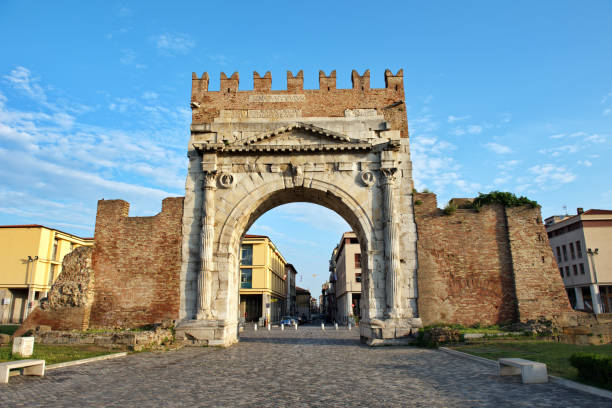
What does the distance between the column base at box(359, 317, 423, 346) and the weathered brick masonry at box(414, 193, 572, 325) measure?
1075 millimetres

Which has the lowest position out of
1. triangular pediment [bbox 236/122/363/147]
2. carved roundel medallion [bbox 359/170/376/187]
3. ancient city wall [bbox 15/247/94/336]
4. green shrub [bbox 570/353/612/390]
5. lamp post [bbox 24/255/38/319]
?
green shrub [bbox 570/353/612/390]

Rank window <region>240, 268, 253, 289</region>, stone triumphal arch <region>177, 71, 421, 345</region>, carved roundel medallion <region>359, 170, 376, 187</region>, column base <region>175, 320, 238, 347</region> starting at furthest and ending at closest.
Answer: window <region>240, 268, 253, 289</region> < carved roundel medallion <region>359, 170, 376, 187</region> < stone triumphal arch <region>177, 71, 421, 345</region> < column base <region>175, 320, 238, 347</region>

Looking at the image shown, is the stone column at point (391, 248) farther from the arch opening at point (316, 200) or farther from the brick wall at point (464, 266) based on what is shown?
the brick wall at point (464, 266)

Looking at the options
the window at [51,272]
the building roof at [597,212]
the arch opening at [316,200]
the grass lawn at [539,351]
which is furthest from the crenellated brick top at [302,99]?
the building roof at [597,212]

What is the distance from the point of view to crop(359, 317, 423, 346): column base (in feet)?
49.1

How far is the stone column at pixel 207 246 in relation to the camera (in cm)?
1567

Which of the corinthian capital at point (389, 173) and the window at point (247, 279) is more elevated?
the corinthian capital at point (389, 173)

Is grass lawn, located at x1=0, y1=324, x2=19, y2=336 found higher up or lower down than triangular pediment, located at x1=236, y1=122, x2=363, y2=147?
lower down

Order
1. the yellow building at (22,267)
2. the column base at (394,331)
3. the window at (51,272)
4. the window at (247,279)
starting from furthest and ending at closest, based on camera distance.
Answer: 1. the window at (247,279)
2. the window at (51,272)
3. the yellow building at (22,267)
4. the column base at (394,331)

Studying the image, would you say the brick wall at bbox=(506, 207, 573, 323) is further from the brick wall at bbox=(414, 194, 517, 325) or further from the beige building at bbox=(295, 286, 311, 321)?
the beige building at bbox=(295, 286, 311, 321)

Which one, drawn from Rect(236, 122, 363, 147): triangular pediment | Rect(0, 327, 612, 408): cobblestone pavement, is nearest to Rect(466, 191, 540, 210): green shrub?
Rect(236, 122, 363, 147): triangular pediment

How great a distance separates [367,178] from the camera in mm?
16703

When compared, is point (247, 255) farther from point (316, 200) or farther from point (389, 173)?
point (389, 173)

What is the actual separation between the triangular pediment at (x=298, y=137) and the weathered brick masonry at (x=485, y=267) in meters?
4.26
